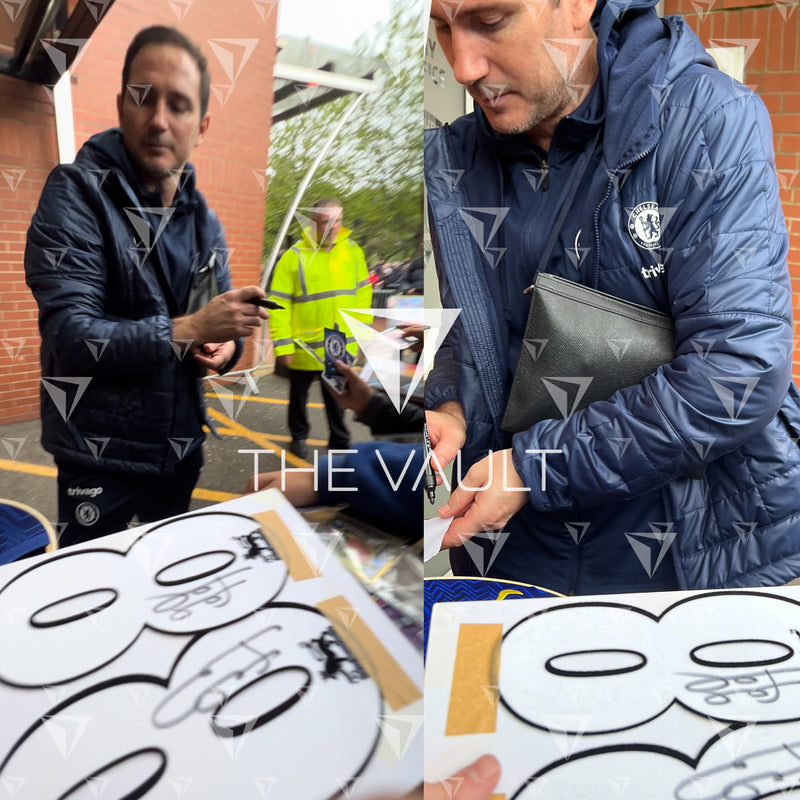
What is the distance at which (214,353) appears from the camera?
1.24 feet

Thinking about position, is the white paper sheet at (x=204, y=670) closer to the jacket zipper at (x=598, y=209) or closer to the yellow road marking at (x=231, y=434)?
the yellow road marking at (x=231, y=434)

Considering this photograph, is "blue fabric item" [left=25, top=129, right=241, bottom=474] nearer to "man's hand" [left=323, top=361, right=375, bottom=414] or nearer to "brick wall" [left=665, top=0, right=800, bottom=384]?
"man's hand" [left=323, top=361, right=375, bottom=414]

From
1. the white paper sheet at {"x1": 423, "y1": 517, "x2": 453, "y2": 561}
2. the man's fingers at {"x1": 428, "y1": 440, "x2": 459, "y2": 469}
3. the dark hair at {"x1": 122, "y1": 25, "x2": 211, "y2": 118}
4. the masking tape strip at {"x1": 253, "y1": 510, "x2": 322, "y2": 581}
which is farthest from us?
the man's fingers at {"x1": 428, "y1": 440, "x2": 459, "y2": 469}

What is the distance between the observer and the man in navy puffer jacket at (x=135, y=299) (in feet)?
1.13

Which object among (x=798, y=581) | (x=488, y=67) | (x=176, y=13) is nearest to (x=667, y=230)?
(x=488, y=67)

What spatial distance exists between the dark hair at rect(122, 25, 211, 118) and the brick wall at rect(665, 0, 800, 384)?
105cm

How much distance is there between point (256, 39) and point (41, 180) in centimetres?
13

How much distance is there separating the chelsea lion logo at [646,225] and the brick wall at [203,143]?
46 cm

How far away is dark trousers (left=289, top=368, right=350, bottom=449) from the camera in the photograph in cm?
38

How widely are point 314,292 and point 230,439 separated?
11 cm

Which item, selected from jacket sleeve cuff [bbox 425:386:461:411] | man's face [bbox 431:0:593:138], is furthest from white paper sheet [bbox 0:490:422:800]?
man's face [bbox 431:0:593:138]

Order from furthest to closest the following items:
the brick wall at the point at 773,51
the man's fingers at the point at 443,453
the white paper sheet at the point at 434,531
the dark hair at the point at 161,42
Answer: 1. the brick wall at the point at 773,51
2. the man's fingers at the point at 443,453
3. the white paper sheet at the point at 434,531
4. the dark hair at the point at 161,42

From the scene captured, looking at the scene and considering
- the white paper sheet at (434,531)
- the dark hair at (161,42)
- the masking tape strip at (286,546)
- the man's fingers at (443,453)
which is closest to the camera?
the dark hair at (161,42)

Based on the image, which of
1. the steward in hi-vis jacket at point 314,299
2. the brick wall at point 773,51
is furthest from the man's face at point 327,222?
the brick wall at point 773,51
